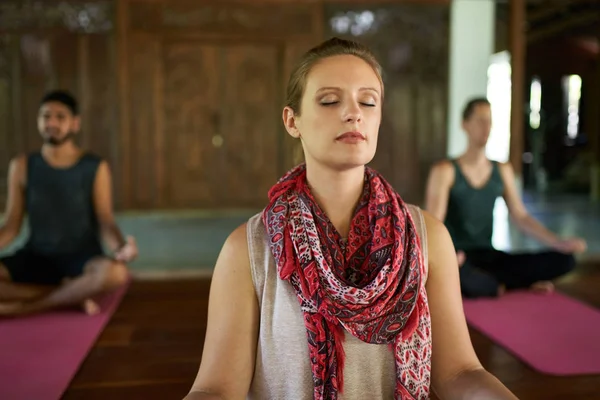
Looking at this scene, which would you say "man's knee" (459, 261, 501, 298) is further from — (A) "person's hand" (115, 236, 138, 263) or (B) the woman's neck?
(B) the woman's neck

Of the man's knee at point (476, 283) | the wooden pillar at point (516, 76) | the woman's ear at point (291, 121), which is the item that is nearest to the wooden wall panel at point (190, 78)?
the wooden pillar at point (516, 76)

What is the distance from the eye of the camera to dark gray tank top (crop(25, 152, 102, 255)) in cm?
306

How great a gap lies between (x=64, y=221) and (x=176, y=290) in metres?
0.67

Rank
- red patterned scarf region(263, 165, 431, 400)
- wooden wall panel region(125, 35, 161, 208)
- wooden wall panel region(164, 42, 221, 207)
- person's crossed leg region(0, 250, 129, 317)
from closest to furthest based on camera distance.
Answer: red patterned scarf region(263, 165, 431, 400), person's crossed leg region(0, 250, 129, 317), wooden wall panel region(125, 35, 161, 208), wooden wall panel region(164, 42, 221, 207)

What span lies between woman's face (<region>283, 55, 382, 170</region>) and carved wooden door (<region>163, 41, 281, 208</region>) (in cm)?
530

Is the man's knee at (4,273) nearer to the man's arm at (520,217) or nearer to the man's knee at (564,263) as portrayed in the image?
the man's arm at (520,217)

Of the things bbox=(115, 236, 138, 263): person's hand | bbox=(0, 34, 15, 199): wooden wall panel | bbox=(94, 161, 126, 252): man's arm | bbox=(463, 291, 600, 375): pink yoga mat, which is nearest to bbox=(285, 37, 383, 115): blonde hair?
bbox=(463, 291, 600, 375): pink yoga mat

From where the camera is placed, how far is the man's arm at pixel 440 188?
3.10m

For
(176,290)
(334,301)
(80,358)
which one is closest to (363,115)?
(334,301)

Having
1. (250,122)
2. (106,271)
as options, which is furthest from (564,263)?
(250,122)

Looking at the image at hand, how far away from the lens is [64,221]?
3.09 m

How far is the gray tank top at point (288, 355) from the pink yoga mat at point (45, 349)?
1091mm

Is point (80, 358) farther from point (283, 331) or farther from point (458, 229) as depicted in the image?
point (458, 229)

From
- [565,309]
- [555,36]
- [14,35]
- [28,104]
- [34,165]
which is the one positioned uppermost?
[555,36]
